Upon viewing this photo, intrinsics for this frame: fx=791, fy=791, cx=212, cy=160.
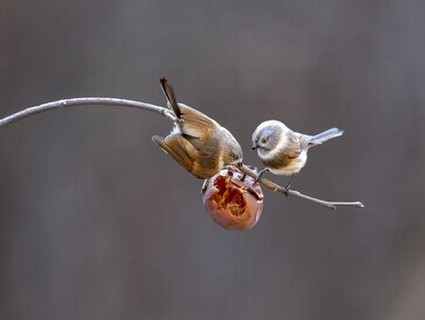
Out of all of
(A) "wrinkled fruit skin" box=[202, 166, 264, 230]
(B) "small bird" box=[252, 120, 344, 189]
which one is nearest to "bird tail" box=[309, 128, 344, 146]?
(B) "small bird" box=[252, 120, 344, 189]

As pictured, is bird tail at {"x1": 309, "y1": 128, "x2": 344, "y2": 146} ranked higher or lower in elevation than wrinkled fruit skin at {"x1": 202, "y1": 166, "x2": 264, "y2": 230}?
higher

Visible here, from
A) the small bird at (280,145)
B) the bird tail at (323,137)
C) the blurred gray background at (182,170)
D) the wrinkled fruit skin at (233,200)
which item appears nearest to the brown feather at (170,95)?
the wrinkled fruit skin at (233,200)

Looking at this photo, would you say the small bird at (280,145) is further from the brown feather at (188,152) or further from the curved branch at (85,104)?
the curved branch at (85,104)

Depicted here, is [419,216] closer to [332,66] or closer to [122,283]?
[332,66]

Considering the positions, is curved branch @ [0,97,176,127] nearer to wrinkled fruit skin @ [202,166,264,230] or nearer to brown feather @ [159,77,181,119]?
brown feather @ [159,77,181,119]

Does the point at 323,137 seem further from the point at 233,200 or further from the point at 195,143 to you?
the point at 195,143

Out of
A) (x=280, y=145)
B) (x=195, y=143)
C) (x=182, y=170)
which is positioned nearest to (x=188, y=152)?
(x=195, y=143)

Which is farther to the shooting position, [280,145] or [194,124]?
[280,145]
